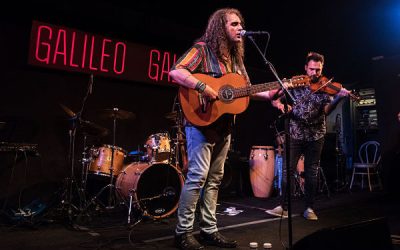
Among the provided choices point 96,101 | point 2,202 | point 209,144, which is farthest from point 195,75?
point 2,202

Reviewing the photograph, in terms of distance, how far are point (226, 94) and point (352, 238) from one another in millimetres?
1417

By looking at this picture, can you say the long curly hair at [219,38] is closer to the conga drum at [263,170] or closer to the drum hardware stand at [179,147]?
the drum hardware stand at [179,147]

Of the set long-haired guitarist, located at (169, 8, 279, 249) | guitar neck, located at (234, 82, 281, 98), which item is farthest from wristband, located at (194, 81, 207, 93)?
guitar neck, located at (234, 82, 281, 98)

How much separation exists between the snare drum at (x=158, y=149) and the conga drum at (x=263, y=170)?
263 centimetres

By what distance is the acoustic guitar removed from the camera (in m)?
2.77

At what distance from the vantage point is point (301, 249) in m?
1.88

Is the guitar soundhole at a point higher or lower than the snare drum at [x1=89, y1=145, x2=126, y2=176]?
higher

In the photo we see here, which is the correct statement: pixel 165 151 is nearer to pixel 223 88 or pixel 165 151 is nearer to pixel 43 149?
pixel 43 149

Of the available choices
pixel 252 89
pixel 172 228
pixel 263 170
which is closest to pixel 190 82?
pixel 252 89

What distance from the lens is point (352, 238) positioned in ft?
6.48

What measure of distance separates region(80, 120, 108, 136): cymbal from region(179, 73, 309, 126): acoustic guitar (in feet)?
6.30

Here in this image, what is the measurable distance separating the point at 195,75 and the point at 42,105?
10.4 feet

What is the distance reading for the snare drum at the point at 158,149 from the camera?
469 cm

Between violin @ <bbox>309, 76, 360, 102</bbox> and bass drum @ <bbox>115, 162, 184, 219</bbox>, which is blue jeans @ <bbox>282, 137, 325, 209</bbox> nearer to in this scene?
violin @ <bbox>309, 76, 360, 102</bbox>
